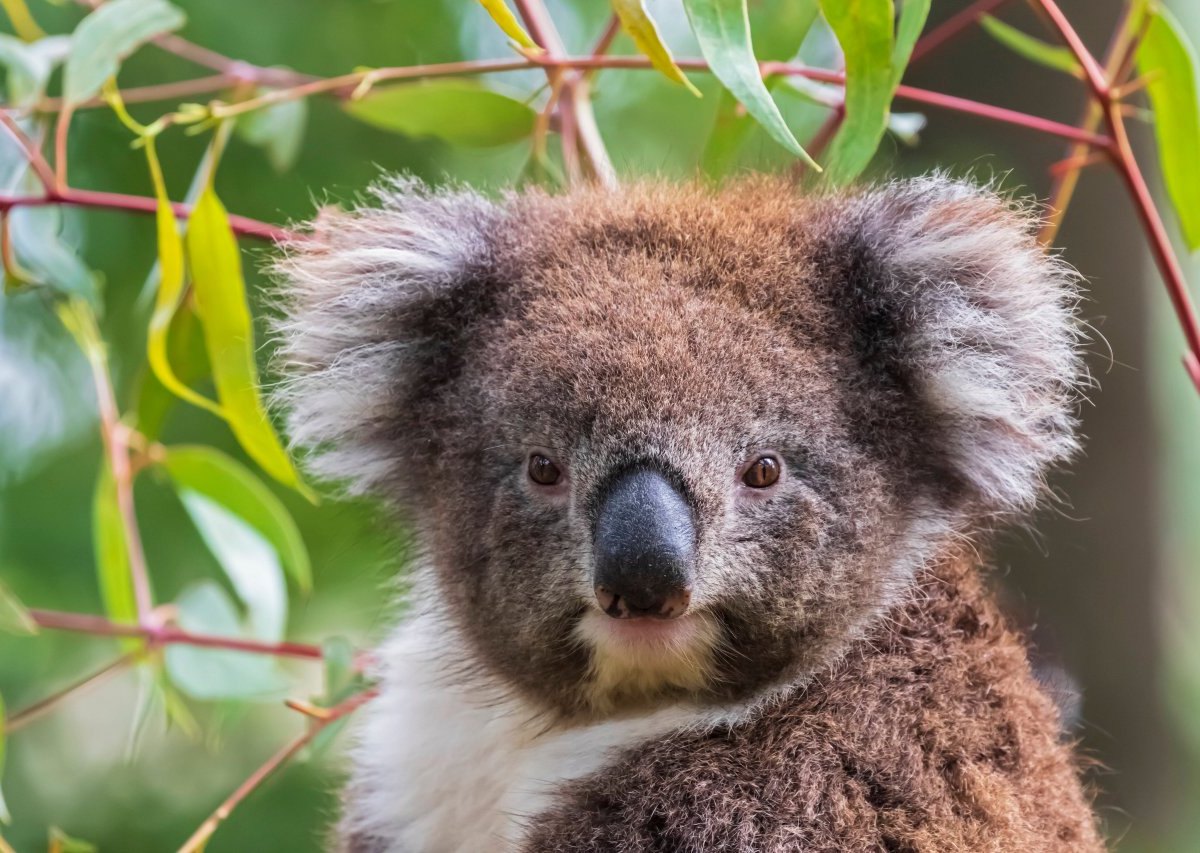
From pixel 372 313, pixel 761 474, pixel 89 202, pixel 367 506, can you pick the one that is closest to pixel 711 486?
pixel 761 474

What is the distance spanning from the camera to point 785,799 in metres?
1.71

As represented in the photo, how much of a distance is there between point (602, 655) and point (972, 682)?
1.79ft

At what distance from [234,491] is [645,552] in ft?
3.71

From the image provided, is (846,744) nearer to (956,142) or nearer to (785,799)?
(785,799)

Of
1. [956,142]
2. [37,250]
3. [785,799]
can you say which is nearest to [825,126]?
[956,142]

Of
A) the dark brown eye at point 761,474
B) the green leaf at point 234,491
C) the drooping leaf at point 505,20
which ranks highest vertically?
the drooping leaf at point 505,20

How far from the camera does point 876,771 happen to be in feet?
5.68

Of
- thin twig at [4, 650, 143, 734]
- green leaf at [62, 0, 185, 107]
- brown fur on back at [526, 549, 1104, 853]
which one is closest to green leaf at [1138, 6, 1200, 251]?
brown fur on back at [526, 549, 1104, 853]

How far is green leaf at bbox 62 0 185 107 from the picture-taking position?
1912 mm

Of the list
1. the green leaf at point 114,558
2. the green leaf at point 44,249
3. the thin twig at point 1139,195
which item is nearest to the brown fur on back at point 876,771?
the thin twig at point 1139,195

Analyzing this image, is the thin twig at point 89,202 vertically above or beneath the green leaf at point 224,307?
above

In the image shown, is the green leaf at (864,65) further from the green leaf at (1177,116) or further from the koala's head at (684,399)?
the green leaf at (1177,116)

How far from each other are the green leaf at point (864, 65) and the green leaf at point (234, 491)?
1335 mm

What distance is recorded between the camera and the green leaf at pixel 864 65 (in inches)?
61.7
